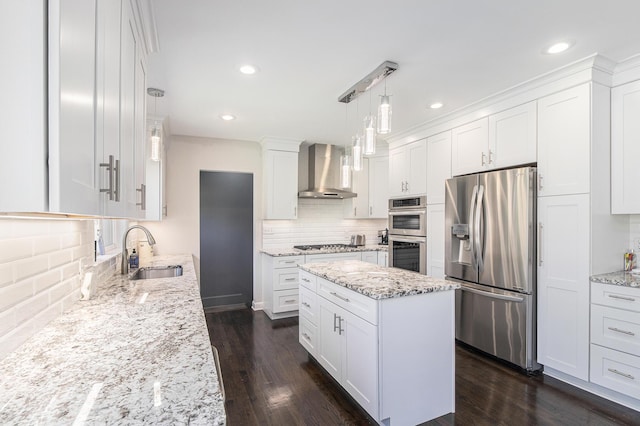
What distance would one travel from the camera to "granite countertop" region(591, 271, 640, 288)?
7.45ft

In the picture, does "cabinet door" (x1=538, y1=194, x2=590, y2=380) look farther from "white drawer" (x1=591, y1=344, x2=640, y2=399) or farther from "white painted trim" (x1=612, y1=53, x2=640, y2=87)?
"white painted trim" (x1=612, y1=53, x2=640, y2=87)

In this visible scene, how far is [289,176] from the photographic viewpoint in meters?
4.74

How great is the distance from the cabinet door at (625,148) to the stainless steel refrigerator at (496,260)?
0.55 m

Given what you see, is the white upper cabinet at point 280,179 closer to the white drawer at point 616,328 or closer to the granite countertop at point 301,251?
the granite countertop at point 301,251

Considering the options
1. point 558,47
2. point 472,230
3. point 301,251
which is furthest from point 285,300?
point 558,47

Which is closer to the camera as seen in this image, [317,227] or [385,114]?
→ [385,114]

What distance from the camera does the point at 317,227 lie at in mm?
5242

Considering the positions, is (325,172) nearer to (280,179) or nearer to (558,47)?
(280,179)

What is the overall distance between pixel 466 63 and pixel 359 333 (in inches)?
83.3

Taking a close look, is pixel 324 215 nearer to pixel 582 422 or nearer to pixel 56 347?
pixel 582 422

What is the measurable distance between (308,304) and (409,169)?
2.28 meters

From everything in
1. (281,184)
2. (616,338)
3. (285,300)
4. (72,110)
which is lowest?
(285,300)

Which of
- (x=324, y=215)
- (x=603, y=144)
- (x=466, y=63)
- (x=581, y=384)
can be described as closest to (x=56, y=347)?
(x=466, y=63)

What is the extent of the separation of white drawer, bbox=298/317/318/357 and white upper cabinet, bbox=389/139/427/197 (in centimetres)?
212
